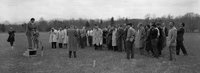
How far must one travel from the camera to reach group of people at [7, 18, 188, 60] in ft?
37.8

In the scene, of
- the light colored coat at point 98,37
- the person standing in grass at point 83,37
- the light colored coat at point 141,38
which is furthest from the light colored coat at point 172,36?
the person standing in grass at point 83,37

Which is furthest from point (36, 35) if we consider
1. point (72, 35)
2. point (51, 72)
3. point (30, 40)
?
point (51, 72)

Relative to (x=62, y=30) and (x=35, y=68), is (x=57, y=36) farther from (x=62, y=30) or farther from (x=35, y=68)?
(x=35, y=68)

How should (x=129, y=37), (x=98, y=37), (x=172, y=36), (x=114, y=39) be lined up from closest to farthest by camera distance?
(x=172, y=36), (x=129, y=37), (x=114, y=39), (x=98, y=37)

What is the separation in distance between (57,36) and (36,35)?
4.39 metres

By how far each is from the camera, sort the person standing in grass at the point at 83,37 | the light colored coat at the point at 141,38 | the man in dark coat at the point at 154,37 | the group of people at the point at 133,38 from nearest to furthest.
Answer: the group of people at the point at 133,38 → the man in dark coat at the point at 154,37 → the light colored coat at the point at 141,38 → the person standing in grass at the point at 83,37

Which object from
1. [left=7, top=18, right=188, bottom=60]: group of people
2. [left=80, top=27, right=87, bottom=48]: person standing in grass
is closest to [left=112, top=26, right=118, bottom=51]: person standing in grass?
[left=7, top=18, right=188, bottom=60]: group of people

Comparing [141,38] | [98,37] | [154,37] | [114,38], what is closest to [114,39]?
[114,38]

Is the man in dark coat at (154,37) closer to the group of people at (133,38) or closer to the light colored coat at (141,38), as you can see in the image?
the group of people at (133,38)

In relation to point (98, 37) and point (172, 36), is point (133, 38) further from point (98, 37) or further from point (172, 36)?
point (98, 37)

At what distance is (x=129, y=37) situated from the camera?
11.5 m

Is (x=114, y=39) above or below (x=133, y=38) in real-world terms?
below

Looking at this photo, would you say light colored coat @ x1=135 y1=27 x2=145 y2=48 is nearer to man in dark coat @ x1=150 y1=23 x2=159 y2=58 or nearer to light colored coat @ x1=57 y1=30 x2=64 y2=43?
man in dark coat @ x1=150 y1=23 x2=159 y2=58

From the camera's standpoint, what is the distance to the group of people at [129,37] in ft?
37.8
